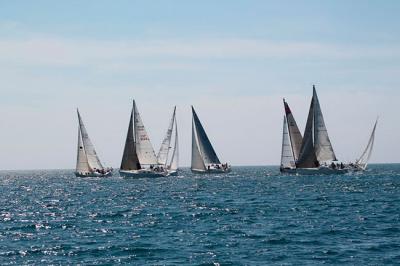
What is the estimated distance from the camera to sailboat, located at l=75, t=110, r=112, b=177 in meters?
125

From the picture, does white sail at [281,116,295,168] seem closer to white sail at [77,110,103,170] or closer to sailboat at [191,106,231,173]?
sailboat at [191,106,231,173]

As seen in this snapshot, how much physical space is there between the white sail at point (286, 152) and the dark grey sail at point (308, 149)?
6.25 meters

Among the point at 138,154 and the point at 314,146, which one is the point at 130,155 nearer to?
the point at 138,154

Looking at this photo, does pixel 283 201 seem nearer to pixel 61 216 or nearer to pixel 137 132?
pixel 61 216

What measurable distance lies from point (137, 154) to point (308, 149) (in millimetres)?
29021

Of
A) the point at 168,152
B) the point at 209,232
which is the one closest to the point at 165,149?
the point at 168,152

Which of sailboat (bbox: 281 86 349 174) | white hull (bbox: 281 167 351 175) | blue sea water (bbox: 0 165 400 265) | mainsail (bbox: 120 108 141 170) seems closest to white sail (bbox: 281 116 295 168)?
sailboat (bbox: 281 86 349 174)

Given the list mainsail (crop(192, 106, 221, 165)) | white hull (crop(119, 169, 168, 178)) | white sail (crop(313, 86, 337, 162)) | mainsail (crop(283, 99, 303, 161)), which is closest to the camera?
white sail (crop(313, 86, 337, 162))

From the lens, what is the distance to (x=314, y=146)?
109500 millimetres

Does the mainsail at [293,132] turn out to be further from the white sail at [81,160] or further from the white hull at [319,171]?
the white sail at [81,160]

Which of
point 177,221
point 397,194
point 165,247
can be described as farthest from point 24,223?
point 397,194

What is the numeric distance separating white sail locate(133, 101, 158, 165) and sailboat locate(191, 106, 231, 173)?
28.8ft

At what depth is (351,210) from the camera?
Answer: 51.7m

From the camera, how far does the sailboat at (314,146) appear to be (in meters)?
108
